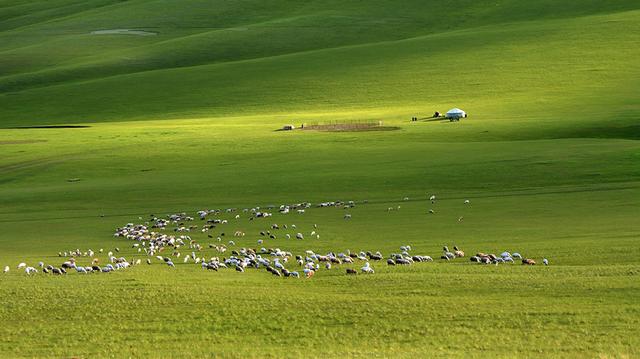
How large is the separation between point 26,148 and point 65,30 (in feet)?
250

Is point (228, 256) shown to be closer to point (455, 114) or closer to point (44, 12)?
point (455, 114)

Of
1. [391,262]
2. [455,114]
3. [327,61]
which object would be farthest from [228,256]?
[327,61]

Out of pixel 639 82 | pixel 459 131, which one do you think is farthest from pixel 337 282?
pixel 639 82

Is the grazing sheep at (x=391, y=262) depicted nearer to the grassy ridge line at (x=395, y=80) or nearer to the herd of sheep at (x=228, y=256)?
the herd of sheep at (x=228, y=256)

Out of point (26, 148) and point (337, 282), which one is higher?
point (337, 282)

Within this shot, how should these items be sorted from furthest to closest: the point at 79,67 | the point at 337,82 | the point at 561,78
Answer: the point at 79,67 → the point at 337,82 → the point at 561,78

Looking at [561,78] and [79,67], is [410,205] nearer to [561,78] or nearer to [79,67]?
[561,78]

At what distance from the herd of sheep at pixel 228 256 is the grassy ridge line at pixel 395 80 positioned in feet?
119

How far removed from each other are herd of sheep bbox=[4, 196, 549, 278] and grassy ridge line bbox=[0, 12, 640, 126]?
1426 inches

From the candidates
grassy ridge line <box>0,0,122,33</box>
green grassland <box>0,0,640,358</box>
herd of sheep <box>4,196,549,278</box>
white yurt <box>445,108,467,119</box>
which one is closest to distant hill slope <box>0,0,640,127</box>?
green grassland <box>0,0,640,358</box>

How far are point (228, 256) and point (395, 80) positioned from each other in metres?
56.2

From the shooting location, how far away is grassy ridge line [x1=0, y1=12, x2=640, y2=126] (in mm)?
72125

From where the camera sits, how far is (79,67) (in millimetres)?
99875

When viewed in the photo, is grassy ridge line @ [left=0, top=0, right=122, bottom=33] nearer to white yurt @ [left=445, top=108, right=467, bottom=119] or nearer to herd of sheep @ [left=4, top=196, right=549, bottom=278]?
white yurt @ [left=445, top=108, right=467, bottom=119]
